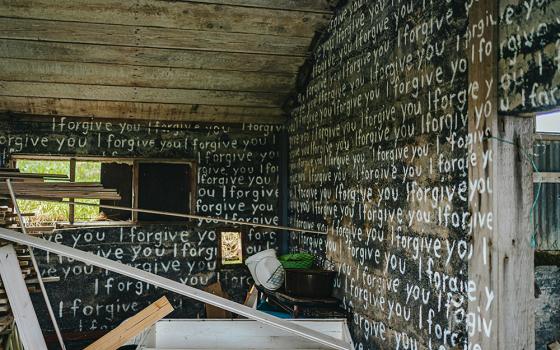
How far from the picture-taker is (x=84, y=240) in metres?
5.98

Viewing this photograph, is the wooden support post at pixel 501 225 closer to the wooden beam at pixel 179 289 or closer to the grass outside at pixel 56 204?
the wooden beam at pixel 179 289

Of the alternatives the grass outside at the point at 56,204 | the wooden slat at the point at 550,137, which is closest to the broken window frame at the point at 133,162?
the grass outside at the point at 56,204

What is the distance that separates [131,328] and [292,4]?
2.95 metres

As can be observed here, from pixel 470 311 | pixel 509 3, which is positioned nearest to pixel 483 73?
pixel 509 3

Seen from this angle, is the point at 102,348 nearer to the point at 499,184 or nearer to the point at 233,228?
the point at 499,184

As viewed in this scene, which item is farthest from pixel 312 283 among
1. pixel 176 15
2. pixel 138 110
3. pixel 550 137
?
pixel 550 137

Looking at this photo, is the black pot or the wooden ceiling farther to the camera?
the wooden ceiling

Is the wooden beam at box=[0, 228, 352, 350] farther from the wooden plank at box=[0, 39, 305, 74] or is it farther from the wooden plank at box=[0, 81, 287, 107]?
the wooden plank at box=[0, 81, 287, 107]

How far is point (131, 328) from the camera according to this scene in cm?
334

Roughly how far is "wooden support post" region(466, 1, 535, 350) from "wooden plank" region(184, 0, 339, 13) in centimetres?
243

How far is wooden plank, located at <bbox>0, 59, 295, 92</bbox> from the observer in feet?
16.7

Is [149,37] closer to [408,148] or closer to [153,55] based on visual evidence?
[153,55]

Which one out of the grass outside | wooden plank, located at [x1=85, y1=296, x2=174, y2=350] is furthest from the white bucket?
the grass outside

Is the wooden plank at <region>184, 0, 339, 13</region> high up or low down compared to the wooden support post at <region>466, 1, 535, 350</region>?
up
